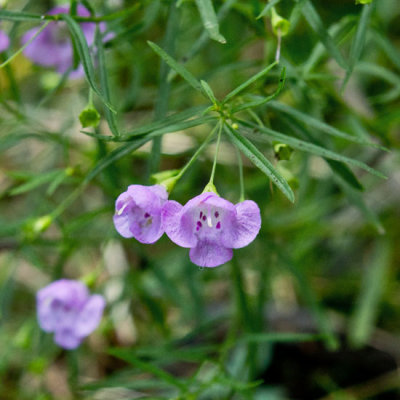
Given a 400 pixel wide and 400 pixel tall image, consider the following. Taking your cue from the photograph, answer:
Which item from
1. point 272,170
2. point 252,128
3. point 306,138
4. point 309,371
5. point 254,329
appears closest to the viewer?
point 272,170

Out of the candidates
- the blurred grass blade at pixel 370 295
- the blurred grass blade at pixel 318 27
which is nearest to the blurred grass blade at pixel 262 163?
the blurred grass blade at pixel 318 27

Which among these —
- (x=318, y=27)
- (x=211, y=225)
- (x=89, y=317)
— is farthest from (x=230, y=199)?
(x=211, y=225)

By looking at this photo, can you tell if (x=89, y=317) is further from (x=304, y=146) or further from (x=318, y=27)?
(x=318, y=27)

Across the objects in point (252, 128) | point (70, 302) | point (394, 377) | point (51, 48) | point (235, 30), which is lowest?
point (394, 377)

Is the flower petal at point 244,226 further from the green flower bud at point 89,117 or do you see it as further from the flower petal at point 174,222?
the green flower bud at point 89,117

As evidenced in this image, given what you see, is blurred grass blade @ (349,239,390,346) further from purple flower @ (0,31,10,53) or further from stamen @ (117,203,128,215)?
purple flower @ (0,31,10,53)

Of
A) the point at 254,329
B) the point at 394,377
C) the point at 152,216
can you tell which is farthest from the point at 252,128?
the point at 394,377

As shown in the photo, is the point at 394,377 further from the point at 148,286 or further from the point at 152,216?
the point at 152,216
